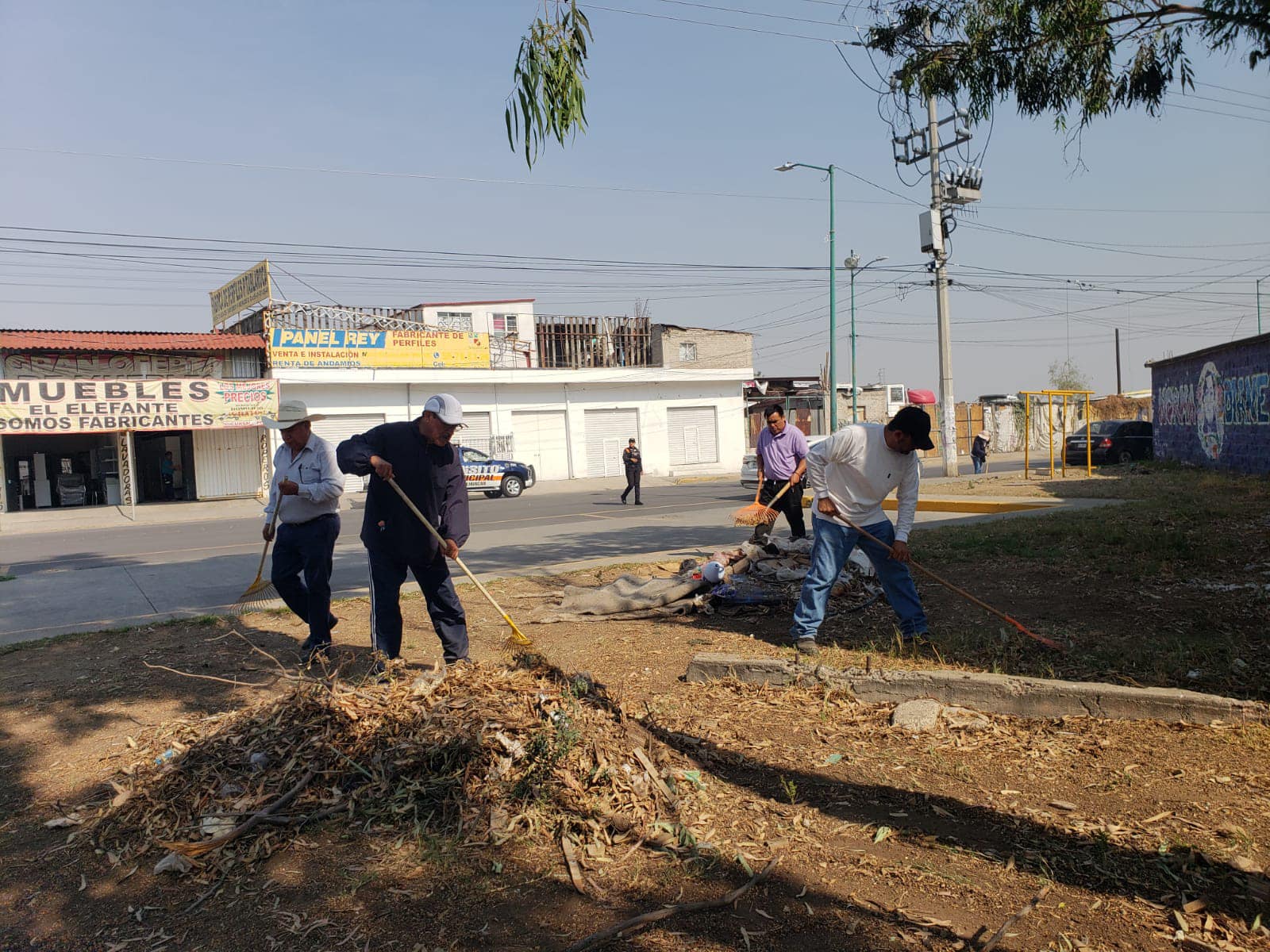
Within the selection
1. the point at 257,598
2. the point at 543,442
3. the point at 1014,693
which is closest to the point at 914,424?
the point at 1014,693

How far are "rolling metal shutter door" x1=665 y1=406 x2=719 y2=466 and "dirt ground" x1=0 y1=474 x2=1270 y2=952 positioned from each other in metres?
33.4

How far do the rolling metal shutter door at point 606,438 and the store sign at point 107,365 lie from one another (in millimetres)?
14213

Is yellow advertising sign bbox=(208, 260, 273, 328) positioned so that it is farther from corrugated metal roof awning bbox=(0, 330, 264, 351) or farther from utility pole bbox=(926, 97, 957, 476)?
utility pole bbox=(926, 97, 957, 476)

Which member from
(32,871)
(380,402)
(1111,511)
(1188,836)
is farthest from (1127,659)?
(380,402)

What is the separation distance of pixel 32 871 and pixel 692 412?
36.7 m

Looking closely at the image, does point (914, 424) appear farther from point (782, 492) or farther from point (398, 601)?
point (782, 492)

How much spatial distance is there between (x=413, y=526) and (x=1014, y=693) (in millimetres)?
3437

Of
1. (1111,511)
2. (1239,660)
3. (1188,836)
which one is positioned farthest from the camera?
(1111,511)

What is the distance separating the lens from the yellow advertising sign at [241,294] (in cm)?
3000

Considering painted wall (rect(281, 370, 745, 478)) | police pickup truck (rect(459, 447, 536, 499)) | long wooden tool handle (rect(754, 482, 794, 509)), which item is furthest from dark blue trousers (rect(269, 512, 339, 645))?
painted wall (rect(281, 370, 745, 478))

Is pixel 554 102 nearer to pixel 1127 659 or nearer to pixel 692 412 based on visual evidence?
pixel 1127 659

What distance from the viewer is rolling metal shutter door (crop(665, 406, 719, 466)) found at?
39.1 meters

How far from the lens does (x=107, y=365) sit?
26.7 meters

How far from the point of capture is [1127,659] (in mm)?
5164
